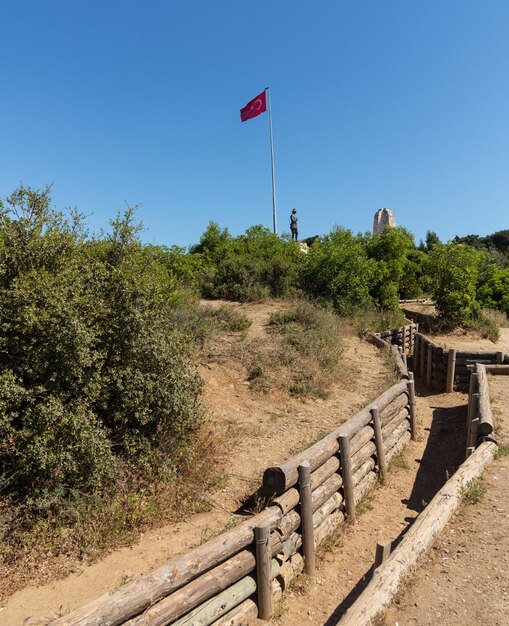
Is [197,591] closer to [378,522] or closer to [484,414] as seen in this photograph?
[378,522]

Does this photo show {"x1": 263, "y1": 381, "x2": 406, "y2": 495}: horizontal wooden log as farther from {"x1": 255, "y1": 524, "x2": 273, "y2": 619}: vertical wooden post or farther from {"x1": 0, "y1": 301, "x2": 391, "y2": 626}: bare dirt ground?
{"x1": 0, "y1": 301, "x2": 391, "y2": 626}: bare dirt ground

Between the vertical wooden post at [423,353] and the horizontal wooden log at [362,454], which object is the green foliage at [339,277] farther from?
the horizontal wooden log at [362,454]

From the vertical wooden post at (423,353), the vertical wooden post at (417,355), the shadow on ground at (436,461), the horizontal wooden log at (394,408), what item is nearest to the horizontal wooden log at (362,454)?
the horizontal wooden log at (394,408)

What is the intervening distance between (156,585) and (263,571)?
1385 mm

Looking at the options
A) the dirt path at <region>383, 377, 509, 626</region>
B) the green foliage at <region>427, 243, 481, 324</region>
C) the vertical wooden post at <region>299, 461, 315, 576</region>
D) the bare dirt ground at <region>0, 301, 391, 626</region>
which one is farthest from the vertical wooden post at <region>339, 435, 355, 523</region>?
the green foliage at <region>427, 243, 481, 324</region>

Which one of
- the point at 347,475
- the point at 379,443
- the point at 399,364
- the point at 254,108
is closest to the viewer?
the point at 347,475

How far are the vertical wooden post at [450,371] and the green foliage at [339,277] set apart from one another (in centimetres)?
539

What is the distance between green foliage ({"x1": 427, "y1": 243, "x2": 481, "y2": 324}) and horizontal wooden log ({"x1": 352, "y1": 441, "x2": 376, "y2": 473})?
13.3 metres

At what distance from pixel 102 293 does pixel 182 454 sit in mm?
2667

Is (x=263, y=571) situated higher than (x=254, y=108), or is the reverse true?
(x=254, y=108)

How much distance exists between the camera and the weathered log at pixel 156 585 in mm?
3084

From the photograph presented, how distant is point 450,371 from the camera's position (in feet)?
43.4

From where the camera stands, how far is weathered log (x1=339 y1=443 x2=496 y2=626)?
12.5ft

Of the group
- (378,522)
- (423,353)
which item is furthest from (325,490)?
(423,353)
